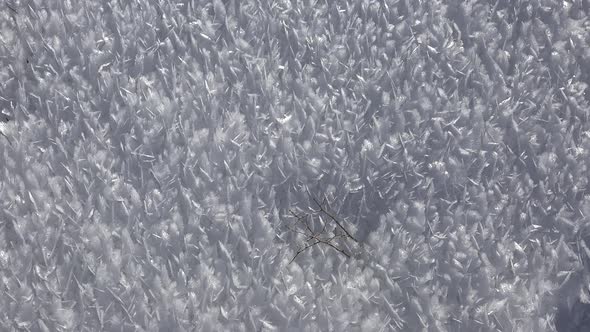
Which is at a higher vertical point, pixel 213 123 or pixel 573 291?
pixel 213 123

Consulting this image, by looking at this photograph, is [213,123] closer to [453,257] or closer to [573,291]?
[453,257]

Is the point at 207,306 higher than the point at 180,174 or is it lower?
lower

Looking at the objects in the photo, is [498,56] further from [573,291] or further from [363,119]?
[573,291]

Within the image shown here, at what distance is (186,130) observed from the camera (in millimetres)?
956

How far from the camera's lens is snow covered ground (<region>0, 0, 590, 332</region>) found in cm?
90

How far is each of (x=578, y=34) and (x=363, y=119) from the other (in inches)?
14.1

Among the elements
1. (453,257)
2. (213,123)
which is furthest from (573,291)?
(213,123)

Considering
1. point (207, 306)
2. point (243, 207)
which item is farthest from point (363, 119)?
point (207, 306)

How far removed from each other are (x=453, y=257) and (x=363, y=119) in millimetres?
241

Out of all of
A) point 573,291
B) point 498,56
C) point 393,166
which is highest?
point 498,56

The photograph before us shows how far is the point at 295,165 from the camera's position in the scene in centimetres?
95

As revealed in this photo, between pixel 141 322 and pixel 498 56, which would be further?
pixel 498 56

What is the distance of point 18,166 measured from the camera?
3.10ft

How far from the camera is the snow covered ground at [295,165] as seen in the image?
90 centimetres
